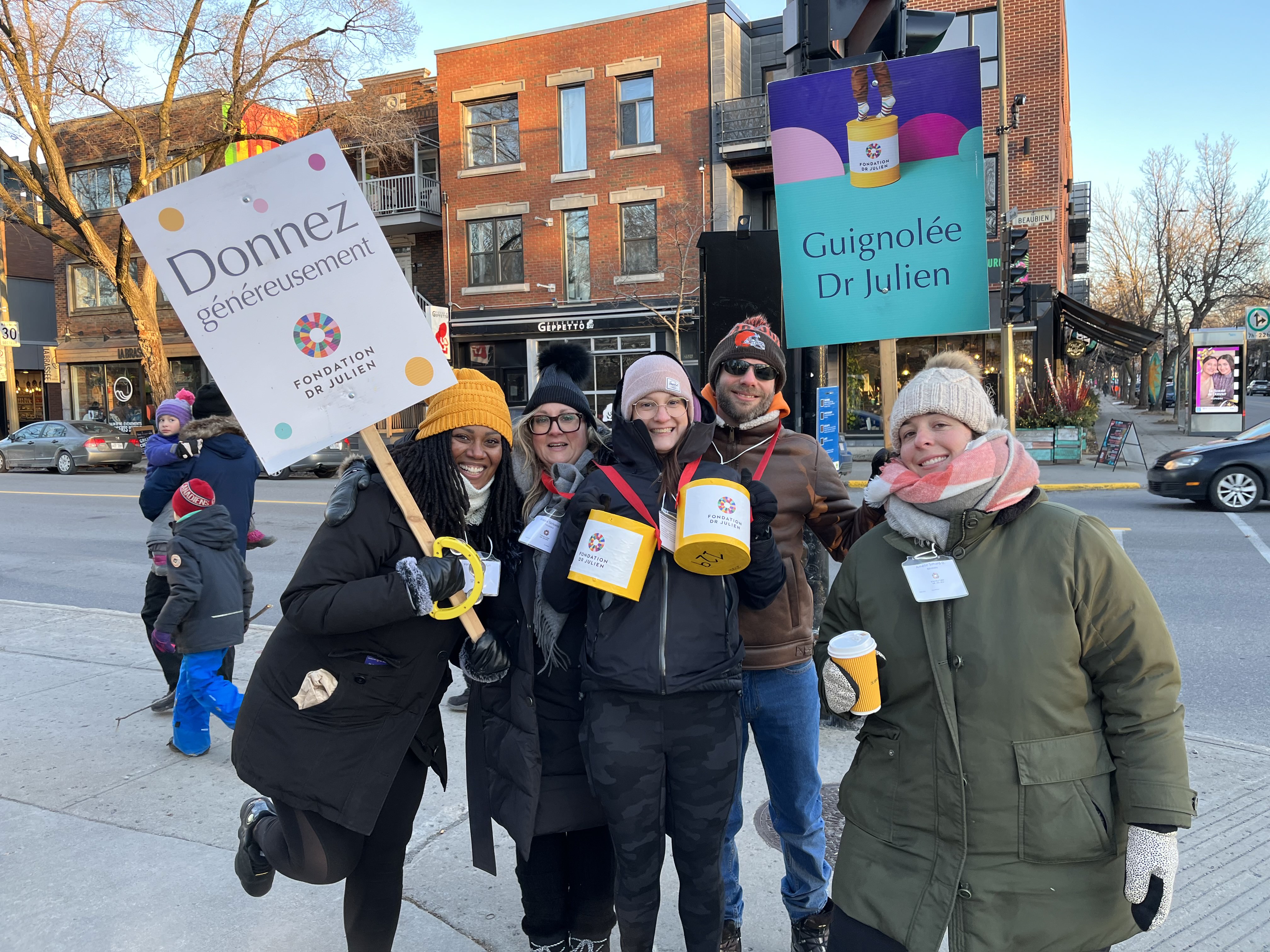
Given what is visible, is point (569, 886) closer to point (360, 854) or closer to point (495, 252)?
point (360, 854)

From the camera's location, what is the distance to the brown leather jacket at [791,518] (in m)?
2.75

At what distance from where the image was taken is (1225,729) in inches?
183

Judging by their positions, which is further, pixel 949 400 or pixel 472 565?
pixel 472 565

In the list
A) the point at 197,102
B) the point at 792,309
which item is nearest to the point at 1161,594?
the point at 792,309

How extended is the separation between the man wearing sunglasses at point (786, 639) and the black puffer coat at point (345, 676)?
3.42 feet

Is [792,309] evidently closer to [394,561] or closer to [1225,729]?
[394,561]

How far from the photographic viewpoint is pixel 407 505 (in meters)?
2.43

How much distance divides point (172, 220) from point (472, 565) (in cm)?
125

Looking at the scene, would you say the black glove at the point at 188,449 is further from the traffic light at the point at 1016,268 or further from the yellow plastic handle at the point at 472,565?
the traffic light at the point at 1016,268

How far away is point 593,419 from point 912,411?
1.13m

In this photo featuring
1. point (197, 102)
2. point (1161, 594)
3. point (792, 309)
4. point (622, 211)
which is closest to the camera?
point (792, 309)

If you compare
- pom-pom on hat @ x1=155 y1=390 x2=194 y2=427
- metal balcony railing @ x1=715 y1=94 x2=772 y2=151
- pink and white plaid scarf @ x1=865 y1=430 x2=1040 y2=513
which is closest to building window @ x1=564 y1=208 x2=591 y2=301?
metal balcony railing @ x1=715 y1=94 x2=772 y2=151

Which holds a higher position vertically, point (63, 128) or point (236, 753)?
point (63, 128)

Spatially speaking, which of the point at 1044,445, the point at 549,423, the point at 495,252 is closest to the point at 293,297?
the point at 549,423
